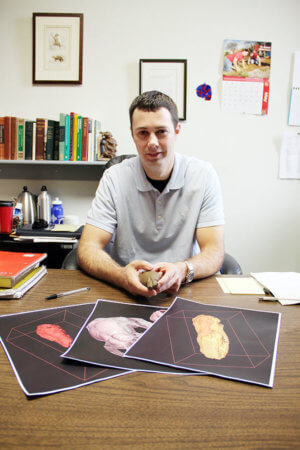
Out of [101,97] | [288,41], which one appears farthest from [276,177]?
[101,97]

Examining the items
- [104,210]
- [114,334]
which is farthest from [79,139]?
[114,334]

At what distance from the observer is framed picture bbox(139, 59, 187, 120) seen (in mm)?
2293

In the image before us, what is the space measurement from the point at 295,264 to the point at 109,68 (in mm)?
2077

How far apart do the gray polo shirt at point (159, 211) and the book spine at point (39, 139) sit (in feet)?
3.34

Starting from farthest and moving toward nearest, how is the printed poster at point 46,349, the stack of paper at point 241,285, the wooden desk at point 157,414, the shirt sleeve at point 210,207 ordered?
1. the shirt sleeve at point 210,207
2. the stack of paper at point 241,285
3. the printed poster at point 46,349
4. the wooden desk at point 157,414

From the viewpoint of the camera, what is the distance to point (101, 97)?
2348 mm

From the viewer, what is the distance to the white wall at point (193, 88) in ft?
7.48

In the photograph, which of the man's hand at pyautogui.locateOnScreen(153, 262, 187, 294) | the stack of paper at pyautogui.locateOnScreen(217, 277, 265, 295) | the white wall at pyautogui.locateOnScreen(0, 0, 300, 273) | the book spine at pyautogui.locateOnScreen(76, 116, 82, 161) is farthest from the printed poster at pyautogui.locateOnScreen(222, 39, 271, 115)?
the man's hand at pyautogui.locateOnScreen(153, 262, 187, 294)

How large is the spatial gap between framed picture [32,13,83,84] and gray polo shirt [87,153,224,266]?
1.38m

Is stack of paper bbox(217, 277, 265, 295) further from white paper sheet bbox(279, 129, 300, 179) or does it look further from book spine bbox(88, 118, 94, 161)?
white paper sheet bbox(279, 129, 300, 179)

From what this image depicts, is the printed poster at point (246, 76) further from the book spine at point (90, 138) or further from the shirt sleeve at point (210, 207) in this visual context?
the shirt sleeve at point (210, 207)

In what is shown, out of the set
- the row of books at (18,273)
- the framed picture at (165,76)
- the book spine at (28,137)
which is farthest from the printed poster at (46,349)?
the framed picture at (165,76)

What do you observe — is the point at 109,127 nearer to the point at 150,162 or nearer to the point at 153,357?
the point at 150,162

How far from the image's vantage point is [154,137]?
A: 1289 mm
